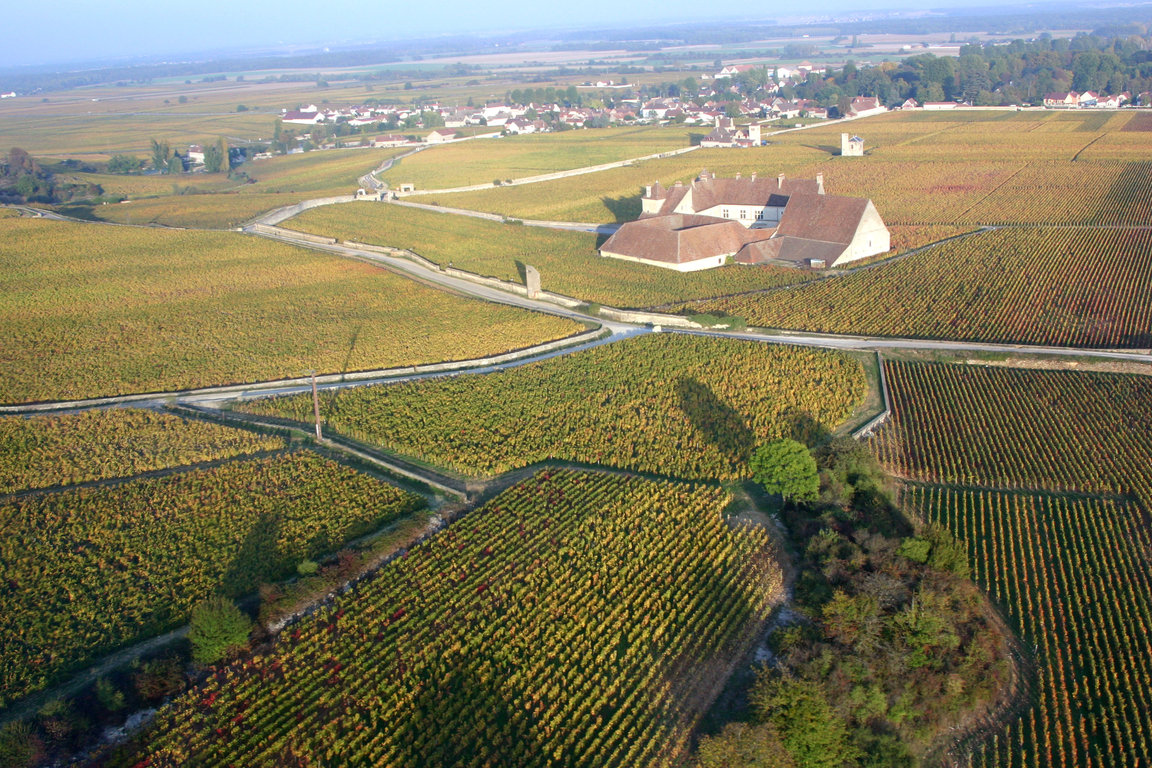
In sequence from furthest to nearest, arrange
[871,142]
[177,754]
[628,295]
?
[871,142]
[628,295]
[177,754]

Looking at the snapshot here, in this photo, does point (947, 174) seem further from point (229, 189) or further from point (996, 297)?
point (229, 189)

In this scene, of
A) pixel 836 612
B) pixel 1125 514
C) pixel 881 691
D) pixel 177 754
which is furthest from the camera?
pixel 1125 514

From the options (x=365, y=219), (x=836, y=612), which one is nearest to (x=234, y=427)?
(x=836, y=612)

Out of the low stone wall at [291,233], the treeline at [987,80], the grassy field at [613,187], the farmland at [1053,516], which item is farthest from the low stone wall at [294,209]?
the treeline at [987,80]

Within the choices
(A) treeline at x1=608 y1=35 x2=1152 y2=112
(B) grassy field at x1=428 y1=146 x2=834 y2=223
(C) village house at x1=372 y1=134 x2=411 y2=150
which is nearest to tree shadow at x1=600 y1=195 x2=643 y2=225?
(B) grassy field at x1=428 y1=146 x2=834 y2=223

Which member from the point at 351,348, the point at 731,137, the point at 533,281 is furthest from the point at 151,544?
the point at 731,137

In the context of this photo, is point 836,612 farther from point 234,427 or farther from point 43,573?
point 234,427

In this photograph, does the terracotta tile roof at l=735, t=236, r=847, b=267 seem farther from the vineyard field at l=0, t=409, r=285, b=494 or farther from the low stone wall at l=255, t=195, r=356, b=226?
the low stone wall at l=255, t=195, r=356, b=226

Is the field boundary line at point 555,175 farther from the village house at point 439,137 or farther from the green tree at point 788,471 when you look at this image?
the green tree at point 788,471
